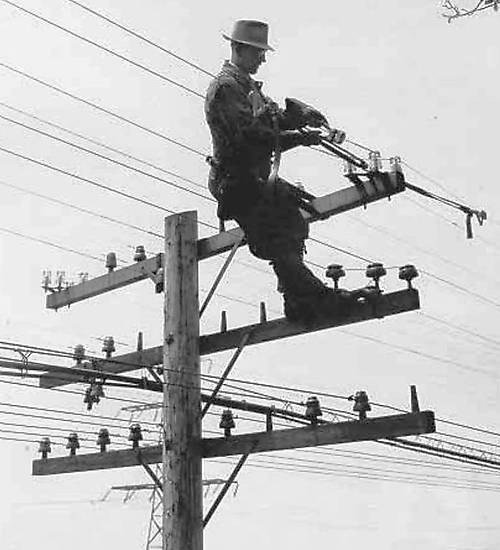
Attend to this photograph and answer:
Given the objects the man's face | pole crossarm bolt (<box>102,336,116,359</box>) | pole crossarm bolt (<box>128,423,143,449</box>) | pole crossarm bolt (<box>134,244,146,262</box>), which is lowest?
pole crossarm bolt (<box>128,423,143,449</box>)

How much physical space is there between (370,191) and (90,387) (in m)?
3.68

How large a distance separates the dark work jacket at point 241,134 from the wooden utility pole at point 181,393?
0.79 metres

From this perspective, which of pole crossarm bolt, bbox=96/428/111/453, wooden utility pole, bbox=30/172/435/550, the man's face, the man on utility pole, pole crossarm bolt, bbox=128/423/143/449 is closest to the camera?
wooden utility pole, bbox=30/172/435/550

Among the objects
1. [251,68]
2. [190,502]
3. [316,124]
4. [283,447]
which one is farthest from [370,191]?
[190,502]

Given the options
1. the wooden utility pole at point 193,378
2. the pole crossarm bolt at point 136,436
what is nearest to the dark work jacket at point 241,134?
the wooden utility pole at point 193,378

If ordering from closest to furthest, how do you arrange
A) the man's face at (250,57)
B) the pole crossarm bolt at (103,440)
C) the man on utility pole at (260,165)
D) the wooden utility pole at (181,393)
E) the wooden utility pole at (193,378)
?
the wooden utility pole at (193,378) → the wooden utility pole at (181,393) → the man on utility pole at (260,165) → the man's face at (250,57) → the pole crossarm bolt at (103,440)

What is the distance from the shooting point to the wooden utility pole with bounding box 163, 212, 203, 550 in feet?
28.3

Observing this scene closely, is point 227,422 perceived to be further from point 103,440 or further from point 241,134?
point 241,134

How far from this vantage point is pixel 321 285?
896cm

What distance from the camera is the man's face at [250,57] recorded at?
9047mm

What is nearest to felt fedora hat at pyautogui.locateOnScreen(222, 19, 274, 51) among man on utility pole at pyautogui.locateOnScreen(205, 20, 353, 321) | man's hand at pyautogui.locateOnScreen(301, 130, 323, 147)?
man on utility pole at pyautogui.locateOnScreen(205, 20, 353, 321)

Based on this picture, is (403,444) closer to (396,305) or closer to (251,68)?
(396,305)

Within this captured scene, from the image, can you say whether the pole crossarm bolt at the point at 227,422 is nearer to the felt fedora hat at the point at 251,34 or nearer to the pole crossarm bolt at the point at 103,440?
the pole crossarm bolt at the point at 103,440

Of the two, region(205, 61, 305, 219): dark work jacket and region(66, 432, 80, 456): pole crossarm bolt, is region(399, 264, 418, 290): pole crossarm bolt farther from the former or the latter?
region(66, 432, 80, 456): pole crossarm bolt
